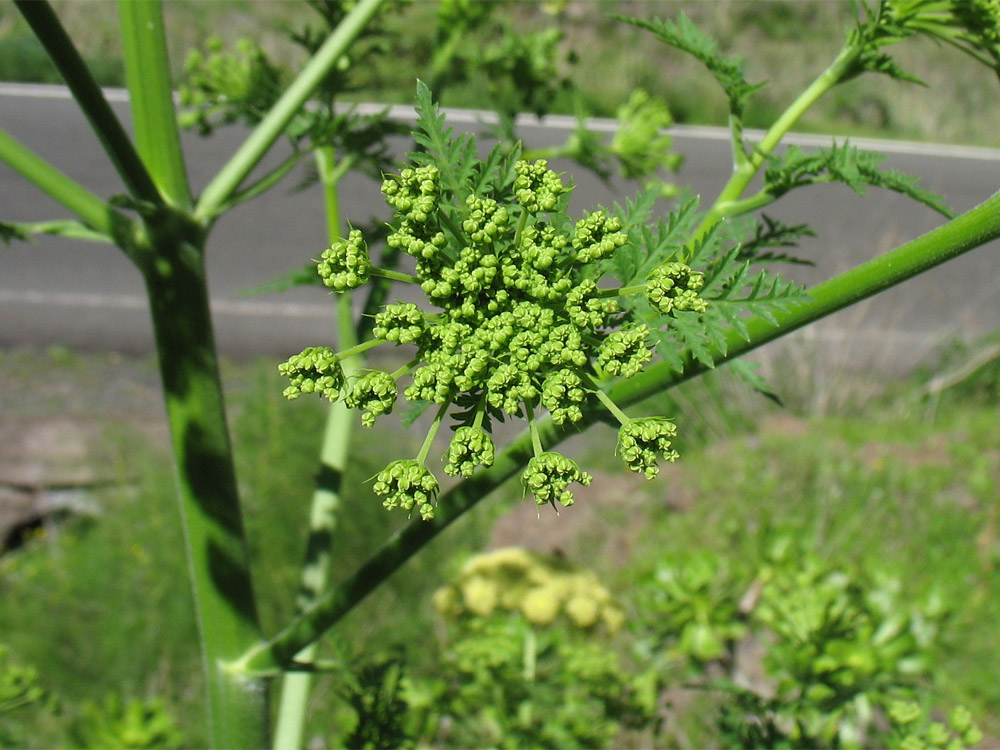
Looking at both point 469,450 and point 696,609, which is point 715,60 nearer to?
point 469,450

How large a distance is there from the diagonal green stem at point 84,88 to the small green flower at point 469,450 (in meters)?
0.66

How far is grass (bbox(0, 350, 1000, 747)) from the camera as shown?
5750mm

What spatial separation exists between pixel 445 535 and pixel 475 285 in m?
6.19

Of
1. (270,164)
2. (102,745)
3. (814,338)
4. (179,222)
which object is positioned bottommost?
(102,745)

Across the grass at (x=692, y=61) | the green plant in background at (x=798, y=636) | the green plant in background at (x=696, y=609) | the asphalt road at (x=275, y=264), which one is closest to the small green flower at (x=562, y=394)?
the green plant in background at (x=798, y=636)

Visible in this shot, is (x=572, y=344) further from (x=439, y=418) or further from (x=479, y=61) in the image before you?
(x=479, y=61)

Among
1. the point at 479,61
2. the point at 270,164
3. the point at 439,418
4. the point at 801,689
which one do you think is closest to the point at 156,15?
the point at 439,418

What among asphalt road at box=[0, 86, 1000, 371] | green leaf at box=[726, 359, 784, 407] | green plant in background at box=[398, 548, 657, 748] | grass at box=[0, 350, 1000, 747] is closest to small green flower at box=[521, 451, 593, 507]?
green leaf at box=[726, 359, 784, 407]

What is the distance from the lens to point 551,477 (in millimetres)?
1064

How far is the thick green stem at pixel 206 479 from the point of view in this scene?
4.91 feet

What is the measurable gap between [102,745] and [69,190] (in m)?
1.79

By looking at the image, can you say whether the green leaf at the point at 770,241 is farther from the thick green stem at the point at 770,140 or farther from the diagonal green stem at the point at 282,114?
the diagonal green stem at the point at 282,114

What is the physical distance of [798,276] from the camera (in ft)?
31.6

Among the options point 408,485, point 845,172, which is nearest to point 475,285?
point 408,485
